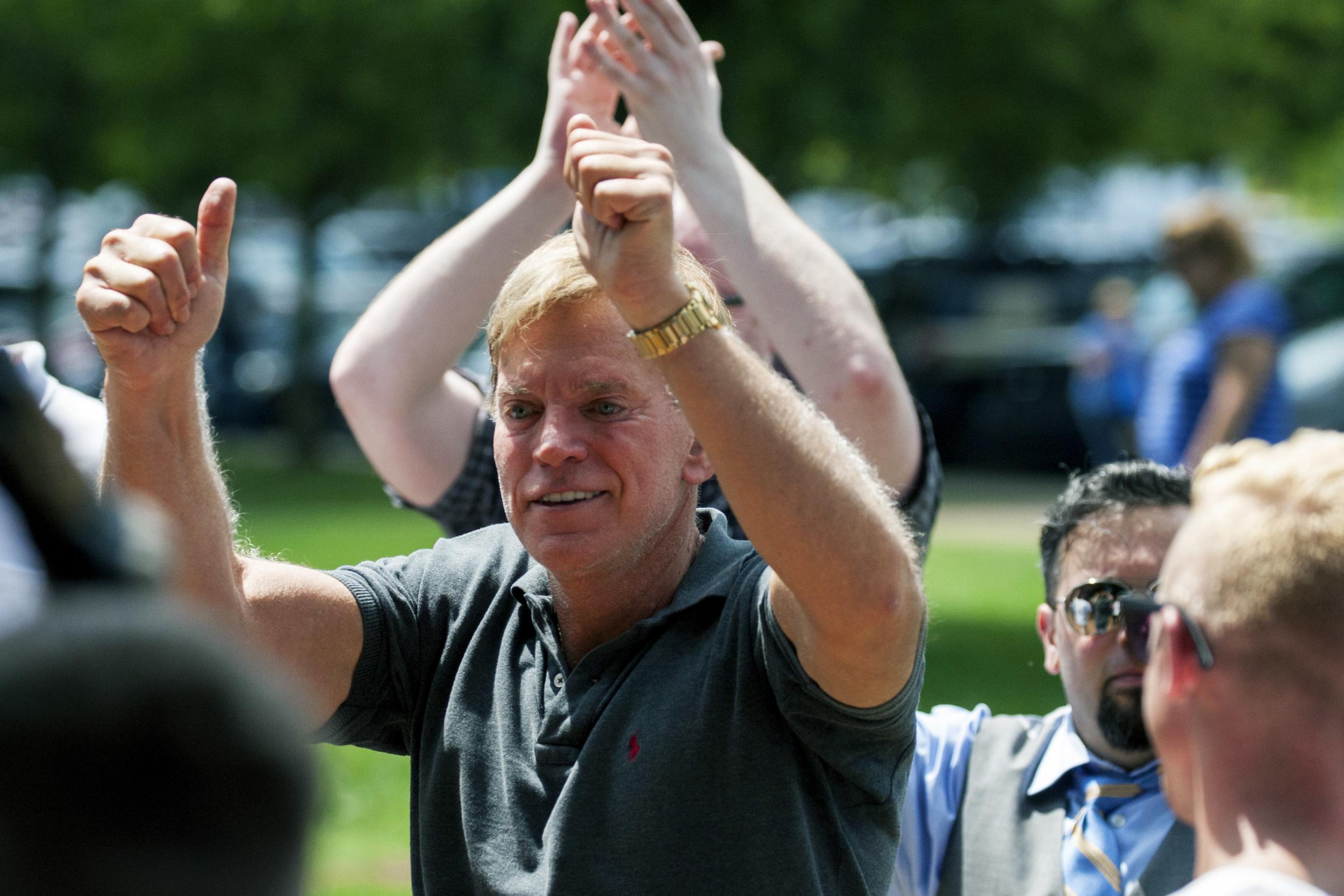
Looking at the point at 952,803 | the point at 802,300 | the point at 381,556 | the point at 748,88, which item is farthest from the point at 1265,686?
the point at 381,556

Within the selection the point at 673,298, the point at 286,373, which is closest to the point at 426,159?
the point at 286,373

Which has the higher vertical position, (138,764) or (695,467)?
(695,467)

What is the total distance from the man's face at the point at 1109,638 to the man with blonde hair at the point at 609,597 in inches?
25.7

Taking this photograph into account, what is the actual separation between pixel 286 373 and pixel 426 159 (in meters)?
4.87

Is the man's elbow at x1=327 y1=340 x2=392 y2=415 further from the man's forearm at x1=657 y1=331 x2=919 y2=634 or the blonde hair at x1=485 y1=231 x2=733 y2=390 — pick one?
the man's forearm at x1=657 y1=331 x2=919 y2=634

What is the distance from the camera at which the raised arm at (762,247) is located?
9.46 ft

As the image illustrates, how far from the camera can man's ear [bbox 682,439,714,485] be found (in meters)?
2.35

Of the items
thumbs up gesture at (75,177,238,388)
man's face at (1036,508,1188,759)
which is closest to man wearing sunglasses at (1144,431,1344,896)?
man's face at (1036,508,1188,759)

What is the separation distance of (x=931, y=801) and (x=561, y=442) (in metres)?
0.97

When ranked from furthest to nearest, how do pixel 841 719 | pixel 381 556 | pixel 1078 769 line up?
pixel 381 556 → pixel 1078 769 → pixel 841 719

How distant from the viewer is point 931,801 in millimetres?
2766

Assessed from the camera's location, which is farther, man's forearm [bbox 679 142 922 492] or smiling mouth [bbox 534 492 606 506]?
man's forearm [bbox 679 142 922 492]

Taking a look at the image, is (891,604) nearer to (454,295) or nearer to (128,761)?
(128,761)

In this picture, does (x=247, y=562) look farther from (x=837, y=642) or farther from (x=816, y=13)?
(x=816, y=13)
